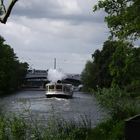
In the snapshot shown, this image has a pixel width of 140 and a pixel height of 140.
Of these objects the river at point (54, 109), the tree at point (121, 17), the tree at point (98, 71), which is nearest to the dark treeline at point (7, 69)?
the tree at point (98, 71)

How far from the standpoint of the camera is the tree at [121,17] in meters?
28.3

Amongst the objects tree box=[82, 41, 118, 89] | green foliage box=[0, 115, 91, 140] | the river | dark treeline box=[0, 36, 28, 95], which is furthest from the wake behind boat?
green foliage box=[0, 115, 91, 140]

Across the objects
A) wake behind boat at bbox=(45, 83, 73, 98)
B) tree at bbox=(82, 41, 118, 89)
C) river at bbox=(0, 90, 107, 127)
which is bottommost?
river at bbox=(0, 90, 107, 127)

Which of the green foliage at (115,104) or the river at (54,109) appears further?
the green foliage at (115,104)

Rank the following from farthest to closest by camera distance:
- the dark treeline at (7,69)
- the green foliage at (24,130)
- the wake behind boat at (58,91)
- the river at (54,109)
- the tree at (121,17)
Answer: the dark treeline at (7,69) → the wake behind boat at (58,91) → the tree at (121,17) → the river at (54,109) → the green foliage at (24,130)

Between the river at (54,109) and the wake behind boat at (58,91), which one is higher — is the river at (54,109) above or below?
below

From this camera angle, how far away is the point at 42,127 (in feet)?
55.2

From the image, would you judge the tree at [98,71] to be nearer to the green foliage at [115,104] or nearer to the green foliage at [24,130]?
the green foliage at [115,104]

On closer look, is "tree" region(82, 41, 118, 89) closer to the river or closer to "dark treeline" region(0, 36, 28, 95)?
"dark treeline" region(0, 36, 28, 95)

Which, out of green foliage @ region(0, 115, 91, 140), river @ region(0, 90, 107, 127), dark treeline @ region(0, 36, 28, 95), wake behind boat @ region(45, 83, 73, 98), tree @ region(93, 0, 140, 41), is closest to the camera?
green foliage @ region(0, 115, 91, 140)

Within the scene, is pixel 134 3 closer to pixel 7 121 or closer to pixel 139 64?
pixel 139 64

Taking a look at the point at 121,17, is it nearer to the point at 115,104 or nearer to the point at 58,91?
the point at 115,104

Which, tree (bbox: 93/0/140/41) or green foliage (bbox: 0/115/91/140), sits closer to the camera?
green foliage (bbox: 0/115/91/140)

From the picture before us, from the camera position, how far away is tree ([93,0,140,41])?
28.3 metres
